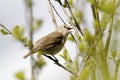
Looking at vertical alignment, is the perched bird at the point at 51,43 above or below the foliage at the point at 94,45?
below

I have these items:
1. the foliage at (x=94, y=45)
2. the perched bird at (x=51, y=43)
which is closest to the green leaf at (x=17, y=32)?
the foliage at (x=94, y=45)

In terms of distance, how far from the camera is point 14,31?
2.91 metres

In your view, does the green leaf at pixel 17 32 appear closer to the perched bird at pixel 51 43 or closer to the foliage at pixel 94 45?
the foliage at pixel 94 45

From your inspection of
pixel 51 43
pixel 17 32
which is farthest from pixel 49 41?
pixel 17 32

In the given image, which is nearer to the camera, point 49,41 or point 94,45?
point 94,45

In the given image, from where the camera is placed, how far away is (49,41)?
5.10 meters

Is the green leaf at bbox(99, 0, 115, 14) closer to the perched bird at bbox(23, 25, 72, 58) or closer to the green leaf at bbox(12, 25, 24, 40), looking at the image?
the green leaf at bbox(12, 25, 24, 40)

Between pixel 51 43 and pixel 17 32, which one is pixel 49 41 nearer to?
pixel 51 43

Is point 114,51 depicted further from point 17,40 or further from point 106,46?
point 17,40

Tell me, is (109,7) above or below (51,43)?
above

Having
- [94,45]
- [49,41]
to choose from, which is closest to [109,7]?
[94,45]

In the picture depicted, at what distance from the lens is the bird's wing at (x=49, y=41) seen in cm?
478

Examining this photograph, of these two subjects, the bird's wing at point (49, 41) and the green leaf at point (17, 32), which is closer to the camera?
the green leaf at point (17, 32)

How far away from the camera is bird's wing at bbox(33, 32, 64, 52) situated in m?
4.78
